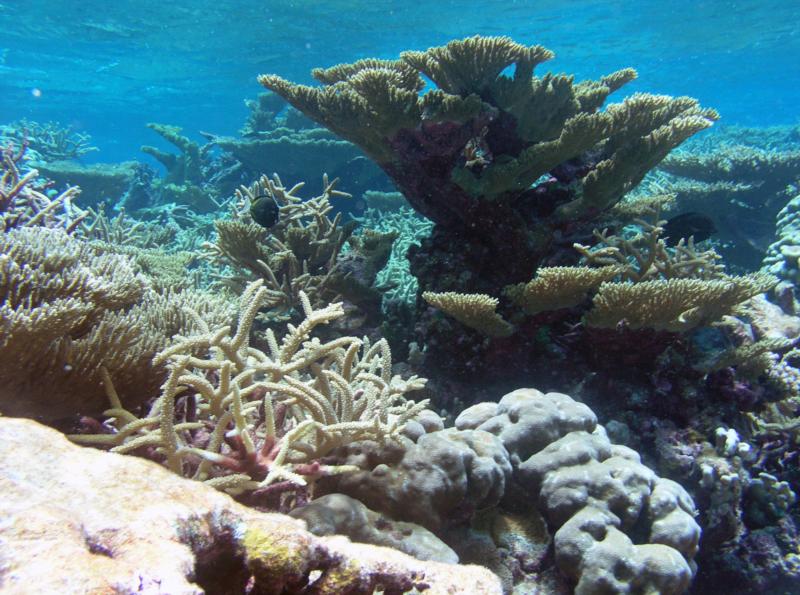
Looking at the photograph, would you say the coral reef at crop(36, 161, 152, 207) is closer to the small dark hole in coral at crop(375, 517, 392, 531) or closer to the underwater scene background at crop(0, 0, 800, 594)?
the underwater scene background at crop(0, 0, 800, 594)

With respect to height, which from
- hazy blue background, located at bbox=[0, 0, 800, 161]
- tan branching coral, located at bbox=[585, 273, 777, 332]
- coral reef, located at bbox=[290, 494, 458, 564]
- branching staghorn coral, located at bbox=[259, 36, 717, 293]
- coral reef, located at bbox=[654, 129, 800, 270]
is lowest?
coral reef, located at bbox=[290, 494, 458, 564]

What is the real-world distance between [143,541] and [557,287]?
309 cm

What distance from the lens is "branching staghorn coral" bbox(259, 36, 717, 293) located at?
3.89 meters

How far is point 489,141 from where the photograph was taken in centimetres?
451

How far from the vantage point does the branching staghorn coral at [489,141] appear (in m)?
3.89

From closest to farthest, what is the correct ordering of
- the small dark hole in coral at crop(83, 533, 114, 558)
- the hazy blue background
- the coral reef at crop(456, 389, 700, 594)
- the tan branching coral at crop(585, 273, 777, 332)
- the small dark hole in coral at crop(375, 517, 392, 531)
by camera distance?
the small dark hole in coral at crop(83, 533, 114, 558), the small dark hole in coral at crop(375, 517, 392, 531), the coral reef at crop(456, 389, 700, 594), the tan branching coral at crop(585, 273, 777, 332), the hazy blue background

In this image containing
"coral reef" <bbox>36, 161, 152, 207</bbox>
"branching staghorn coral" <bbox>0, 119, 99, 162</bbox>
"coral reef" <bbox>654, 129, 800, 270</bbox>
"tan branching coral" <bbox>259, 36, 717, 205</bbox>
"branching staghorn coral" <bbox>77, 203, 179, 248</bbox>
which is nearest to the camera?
"tan branching coral" <bbox>259, 36, 717, 205</bbox>

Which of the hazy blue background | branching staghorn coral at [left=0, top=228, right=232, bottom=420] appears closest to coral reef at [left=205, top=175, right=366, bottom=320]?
branching staghorn coral at [left=0, top=228, right=232, bottom=420]

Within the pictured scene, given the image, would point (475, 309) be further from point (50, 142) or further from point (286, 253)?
point (50, 142)

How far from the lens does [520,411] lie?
3.21 meters

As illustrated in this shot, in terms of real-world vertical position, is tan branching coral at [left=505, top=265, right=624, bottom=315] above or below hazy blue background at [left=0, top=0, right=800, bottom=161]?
below

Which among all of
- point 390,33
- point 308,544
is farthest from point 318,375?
point 390,33

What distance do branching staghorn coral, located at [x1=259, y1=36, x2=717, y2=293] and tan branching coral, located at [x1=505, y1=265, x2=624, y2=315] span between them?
499mm

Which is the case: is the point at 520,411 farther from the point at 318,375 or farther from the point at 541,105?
the point at 541,105
